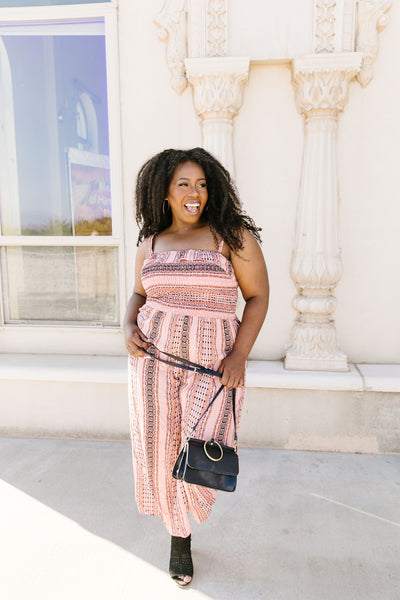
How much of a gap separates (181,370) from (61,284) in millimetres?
1990

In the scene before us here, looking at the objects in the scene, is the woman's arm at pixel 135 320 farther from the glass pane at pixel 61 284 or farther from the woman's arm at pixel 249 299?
the glass pane at pixel 61 284

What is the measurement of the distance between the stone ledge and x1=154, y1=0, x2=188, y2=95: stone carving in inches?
81.1

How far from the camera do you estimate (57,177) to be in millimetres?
3373

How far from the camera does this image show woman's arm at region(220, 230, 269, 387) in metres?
1.79

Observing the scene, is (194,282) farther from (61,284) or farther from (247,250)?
(61,284)

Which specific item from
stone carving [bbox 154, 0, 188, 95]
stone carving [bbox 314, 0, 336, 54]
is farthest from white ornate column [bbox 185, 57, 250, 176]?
stone carving [bbox 314, 0, 336, 54]

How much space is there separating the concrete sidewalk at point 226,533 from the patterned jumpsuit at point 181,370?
32cm

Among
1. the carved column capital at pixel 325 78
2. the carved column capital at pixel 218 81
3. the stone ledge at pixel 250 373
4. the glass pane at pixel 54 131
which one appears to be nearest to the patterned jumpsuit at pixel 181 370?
the stone ledge at pixel 250 373

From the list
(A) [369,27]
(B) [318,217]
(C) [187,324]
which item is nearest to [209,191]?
(C) [187,324]

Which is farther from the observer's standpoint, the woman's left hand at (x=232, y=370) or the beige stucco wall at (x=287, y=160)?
the beige stucco wall at (x=287, y=160)

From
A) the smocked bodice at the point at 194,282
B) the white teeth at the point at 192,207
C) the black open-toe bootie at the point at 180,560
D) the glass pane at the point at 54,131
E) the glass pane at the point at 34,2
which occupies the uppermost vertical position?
the glass pane at the point at 34,2

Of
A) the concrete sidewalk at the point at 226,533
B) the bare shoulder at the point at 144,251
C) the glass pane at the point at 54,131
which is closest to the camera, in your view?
the concrete sidewalk at the point at 226,533

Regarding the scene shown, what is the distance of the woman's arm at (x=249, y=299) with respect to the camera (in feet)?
5.86

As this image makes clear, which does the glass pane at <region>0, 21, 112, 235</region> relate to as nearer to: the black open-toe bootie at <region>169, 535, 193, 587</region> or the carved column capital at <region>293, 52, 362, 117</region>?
the carved column capital at <region>293, 52, 362, 117</region>
